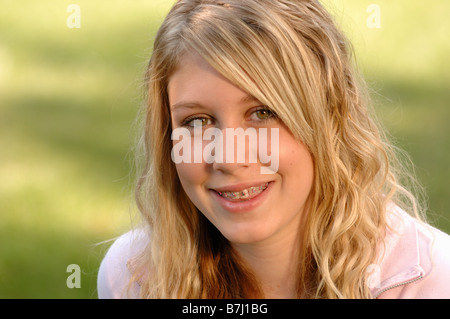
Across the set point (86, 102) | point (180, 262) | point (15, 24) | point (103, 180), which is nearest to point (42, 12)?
point (15, 24)

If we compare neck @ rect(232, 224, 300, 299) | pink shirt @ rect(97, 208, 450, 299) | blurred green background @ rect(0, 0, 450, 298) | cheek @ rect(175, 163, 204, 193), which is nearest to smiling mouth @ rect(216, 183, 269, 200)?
cheek @ rect(175, 163, 204, 193)

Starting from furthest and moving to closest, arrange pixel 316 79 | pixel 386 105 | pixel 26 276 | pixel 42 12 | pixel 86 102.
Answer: pixel 42 12 → pixel 86 102 → pixel 386 105 → pixel 26 276 → pixel 316 79

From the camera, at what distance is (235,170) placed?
2252 mm

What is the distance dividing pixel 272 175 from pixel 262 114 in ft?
0.65

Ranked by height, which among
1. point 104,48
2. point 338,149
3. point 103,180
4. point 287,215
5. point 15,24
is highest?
point 15,24

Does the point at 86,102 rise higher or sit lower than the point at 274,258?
higher

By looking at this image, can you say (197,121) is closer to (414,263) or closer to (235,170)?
(235,170)

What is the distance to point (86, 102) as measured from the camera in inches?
219

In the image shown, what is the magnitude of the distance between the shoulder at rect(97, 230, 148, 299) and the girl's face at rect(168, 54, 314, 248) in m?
0.49

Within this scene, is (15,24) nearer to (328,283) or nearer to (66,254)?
(66,254)

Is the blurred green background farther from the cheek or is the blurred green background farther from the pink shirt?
the pink shirt

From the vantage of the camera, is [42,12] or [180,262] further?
[42,12]

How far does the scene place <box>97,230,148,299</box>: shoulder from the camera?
268 centimetres

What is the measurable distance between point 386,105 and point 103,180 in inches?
83.4
